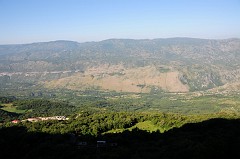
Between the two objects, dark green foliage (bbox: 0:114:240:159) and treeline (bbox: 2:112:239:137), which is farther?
treeline (bbox: 2:112:239:137)

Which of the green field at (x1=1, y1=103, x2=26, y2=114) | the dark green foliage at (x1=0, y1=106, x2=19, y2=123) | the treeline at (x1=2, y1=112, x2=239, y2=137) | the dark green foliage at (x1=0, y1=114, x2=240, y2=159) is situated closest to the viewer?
the dark green foliage at (x1=0, y1=114, x2=240, y2=159)

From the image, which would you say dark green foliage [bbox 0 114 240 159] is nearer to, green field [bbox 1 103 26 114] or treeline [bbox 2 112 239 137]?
treeline [bbox 2 112 239 137]

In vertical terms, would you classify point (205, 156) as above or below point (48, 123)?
above

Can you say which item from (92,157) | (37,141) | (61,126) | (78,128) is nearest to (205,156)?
(92,157)

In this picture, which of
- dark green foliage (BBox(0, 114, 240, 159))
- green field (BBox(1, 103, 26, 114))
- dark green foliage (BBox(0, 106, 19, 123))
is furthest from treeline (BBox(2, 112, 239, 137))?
green field (BBox(1, 103, 26, 114))

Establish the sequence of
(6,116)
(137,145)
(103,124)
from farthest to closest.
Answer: (6,116), (103,124), (137,145)

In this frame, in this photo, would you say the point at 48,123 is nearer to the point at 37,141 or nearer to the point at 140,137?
the point at 37,141

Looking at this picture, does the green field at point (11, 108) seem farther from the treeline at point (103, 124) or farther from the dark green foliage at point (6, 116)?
the treeline at point (103, 124)

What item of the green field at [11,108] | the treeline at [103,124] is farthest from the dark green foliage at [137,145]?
the green field at [11,108]

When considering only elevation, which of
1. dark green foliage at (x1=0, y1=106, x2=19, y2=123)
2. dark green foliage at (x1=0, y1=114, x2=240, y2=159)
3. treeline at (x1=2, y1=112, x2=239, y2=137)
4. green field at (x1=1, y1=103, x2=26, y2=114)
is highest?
dark green foliage at (x1=0, y1=114, x2=240, y2=159)

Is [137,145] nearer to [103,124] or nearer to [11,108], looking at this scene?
[103,124]

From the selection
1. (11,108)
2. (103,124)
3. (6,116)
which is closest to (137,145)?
(103,124)
